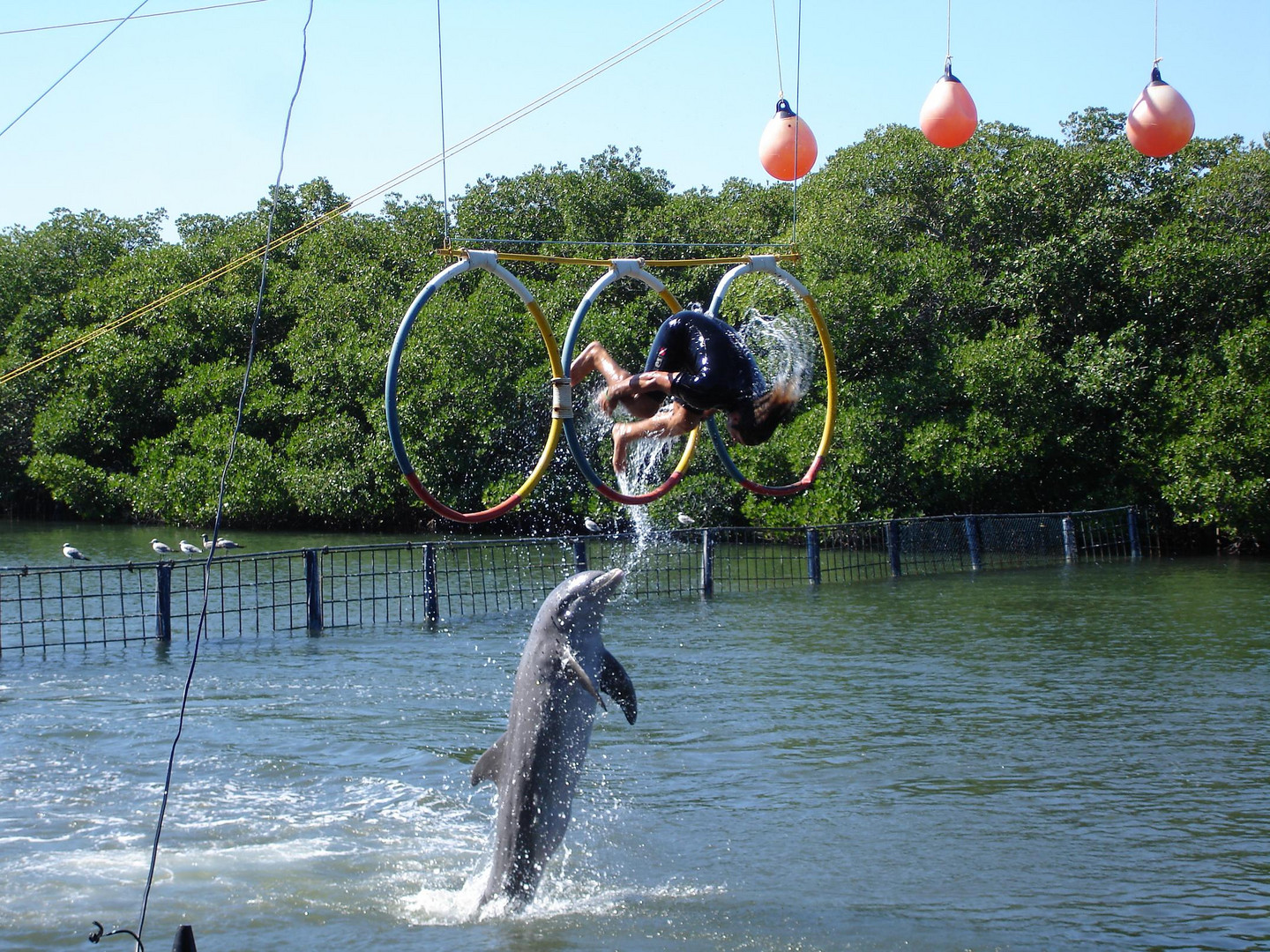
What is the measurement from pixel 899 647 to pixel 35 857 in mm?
10194

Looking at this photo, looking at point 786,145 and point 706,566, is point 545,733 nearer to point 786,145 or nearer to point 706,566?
point 786,145

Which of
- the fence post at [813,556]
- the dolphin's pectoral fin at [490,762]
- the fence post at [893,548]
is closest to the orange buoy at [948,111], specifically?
the dolphin's pectoral fin at [490,762]

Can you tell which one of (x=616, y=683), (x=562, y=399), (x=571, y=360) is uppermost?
(x=571, y=360)

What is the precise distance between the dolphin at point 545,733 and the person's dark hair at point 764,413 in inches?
52.3

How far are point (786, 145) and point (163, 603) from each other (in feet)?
33.0

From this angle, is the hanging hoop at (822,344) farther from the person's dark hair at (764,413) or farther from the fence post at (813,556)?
the fence post at (813,556)

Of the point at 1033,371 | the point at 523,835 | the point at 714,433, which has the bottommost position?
the point at 523,835

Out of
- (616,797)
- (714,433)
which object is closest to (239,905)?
(616,797)

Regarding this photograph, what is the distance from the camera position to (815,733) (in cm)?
1135

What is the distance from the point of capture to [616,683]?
25.2 ft

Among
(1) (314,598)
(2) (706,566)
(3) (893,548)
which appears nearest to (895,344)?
(3) (893,548)

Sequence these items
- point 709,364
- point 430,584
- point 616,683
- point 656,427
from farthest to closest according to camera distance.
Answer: point 430,584, point 656,427, point 709,364, point 616,683

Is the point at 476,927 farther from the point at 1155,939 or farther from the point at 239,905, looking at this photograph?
the point at 1155,939

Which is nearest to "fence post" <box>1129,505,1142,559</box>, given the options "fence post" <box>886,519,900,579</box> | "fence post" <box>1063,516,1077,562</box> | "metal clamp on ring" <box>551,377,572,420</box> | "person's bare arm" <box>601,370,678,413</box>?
"fence post" <box>1063,516,1077,562</box>
